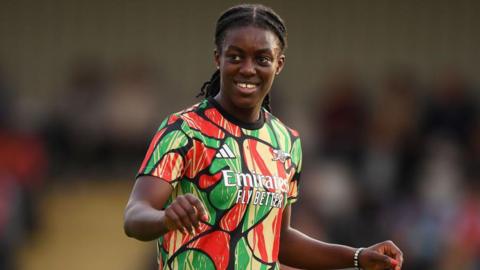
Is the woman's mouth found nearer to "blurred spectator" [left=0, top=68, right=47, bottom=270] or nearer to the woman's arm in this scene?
the woman's arm

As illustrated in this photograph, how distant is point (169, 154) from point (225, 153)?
264 mm

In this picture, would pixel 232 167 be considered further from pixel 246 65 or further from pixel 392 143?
pixel 392 143

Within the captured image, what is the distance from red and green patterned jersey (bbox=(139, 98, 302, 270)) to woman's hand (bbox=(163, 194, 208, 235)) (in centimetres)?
57

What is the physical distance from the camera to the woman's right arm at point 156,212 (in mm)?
4207

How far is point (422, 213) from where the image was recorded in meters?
12.3

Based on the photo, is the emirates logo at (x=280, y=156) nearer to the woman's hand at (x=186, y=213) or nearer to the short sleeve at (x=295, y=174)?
the short sleeve at (x=295, y=174)

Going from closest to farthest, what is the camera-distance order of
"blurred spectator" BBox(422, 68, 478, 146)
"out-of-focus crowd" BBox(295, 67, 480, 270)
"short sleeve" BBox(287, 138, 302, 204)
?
"short sleeve" BBox(287, 138, 302, 204)
"out-of-focus crowd" BBox(295, 67, 480, 270)
"blurred spectator" BBox(422, 68, 478, 146)

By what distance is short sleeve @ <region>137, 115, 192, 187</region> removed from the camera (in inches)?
190

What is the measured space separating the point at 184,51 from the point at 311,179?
137 inches

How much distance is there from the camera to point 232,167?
4965 millimetres

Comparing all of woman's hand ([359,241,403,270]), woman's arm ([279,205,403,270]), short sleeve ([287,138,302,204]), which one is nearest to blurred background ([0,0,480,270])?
woman's arm ([279,205,403,270])

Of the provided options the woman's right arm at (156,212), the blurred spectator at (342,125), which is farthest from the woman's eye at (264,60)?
the blurred spectator at (342,125)

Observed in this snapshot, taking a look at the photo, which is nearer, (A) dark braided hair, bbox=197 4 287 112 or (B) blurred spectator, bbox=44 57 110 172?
(A) dark braided hair, bbox=197 4 287 112

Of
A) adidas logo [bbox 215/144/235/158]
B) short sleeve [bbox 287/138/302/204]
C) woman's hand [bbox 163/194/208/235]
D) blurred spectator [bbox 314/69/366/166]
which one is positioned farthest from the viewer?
blurred spectator [bbox 314/69/366/166]
